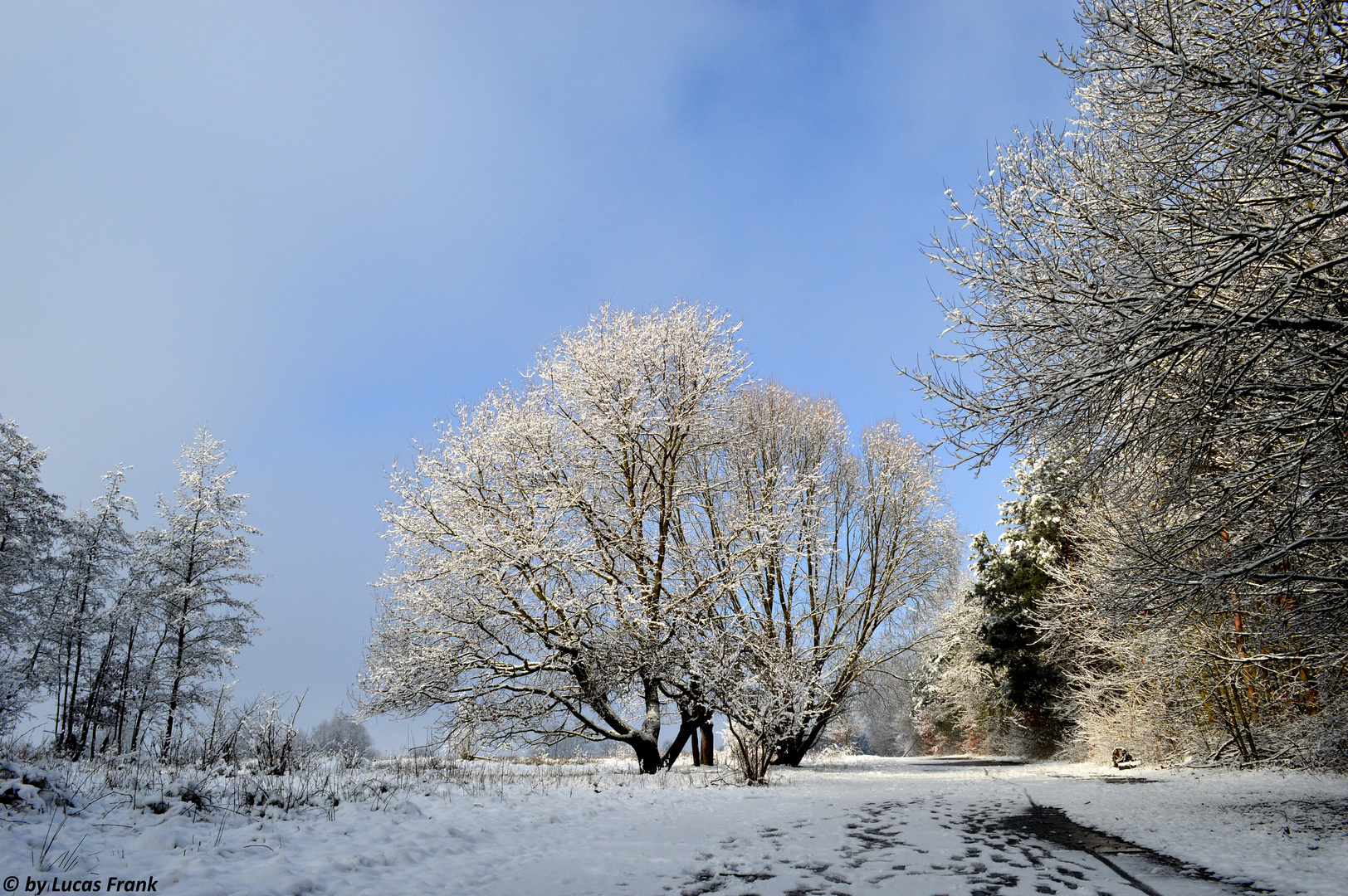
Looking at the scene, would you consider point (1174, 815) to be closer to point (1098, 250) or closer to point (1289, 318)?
point (1289, 318)

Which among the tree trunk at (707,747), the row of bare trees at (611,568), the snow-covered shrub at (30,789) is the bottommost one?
the tree trunk at (707,747)

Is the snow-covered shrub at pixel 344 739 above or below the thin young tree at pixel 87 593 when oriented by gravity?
below

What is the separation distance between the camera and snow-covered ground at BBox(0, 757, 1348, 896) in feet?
13.6

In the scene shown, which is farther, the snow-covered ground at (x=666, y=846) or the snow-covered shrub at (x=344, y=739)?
the snow-covered shrub at (x=344, y=739)

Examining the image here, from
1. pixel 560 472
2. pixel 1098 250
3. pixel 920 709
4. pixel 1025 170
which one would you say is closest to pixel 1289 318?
pixel 1098 250

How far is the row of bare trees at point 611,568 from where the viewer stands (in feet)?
42.9

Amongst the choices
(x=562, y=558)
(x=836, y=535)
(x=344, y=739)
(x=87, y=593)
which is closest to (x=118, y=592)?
(x=87, y=593)

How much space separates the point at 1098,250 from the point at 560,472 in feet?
35.7

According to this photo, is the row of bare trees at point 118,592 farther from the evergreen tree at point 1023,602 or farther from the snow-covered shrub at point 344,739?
the evergreen tree at point 1023,602

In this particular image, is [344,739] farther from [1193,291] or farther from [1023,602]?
[1193,291]

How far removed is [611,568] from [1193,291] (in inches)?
423

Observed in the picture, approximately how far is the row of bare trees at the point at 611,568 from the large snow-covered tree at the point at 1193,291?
25.3 feet

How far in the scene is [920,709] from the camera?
1604 inches

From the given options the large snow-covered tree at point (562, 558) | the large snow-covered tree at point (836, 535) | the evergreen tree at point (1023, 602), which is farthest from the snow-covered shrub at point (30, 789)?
the evergreen tree at point (1023, 602)
